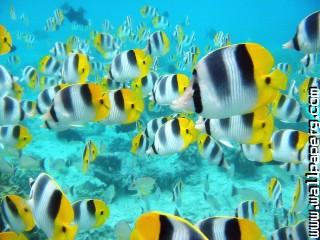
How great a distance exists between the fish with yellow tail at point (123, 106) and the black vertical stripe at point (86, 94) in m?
0.61

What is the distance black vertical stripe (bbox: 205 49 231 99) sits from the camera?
2342mm

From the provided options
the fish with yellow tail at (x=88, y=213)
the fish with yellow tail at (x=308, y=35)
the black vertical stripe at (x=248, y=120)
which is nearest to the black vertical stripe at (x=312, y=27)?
the fish with yellow tail at (x=308, y=35)

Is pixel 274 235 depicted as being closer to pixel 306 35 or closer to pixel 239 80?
pixel 239 80

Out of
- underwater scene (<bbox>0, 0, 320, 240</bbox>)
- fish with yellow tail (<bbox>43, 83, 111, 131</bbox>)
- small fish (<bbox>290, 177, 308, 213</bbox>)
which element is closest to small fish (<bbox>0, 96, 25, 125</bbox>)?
underwater scene (<bbox>0, 0, 320, 240</bbox>)

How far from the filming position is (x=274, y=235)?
3621 mm

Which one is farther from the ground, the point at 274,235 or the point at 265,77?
the point at 265,77

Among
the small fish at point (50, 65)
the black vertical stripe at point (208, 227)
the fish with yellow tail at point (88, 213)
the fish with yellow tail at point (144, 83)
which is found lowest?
the fish with yellow tail at point (88, 213)

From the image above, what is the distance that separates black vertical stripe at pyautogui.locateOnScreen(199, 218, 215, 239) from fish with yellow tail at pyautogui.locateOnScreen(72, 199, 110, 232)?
88.4 inches

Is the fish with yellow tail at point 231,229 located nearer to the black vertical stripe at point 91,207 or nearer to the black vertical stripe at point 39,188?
the black vertical stripe at point 39,188

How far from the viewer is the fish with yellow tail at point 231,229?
2.09 m

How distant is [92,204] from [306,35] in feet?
10.3

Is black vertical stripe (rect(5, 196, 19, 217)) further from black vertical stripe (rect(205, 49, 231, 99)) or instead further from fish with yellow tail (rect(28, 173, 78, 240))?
black vertical stripe (rect(205, 49, 231, 99))

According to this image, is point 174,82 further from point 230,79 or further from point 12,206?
point 230,79

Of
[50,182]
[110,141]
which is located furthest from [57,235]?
[110,141]
